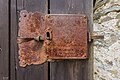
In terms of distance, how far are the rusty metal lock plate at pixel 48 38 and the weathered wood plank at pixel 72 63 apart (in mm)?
59

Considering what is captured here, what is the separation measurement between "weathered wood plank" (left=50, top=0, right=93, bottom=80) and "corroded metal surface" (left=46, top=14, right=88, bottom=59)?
59 millimetres

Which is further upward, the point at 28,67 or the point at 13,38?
the point at 13,38

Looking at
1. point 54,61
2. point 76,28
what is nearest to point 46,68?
point 54,61

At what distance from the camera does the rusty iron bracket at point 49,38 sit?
1.03m

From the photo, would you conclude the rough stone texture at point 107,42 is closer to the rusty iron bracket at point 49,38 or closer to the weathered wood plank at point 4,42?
the rusty iron bracket at point 49,38

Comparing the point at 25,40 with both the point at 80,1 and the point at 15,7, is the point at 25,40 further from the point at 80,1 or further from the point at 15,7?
the point at 80,1

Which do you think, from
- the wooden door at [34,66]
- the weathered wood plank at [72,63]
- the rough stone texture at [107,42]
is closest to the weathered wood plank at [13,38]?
the wooden door at [34,66]

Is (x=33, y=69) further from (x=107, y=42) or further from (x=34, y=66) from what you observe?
(x=107, y=42)

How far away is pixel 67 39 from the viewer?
104 cm

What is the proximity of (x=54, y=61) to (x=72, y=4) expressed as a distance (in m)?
0.24

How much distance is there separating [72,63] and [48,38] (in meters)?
0.15

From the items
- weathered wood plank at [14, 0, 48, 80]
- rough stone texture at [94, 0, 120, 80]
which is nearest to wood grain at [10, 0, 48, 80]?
weathered wood plank at [14, 0, 48, 80]

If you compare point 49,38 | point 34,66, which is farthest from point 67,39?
point 34,66

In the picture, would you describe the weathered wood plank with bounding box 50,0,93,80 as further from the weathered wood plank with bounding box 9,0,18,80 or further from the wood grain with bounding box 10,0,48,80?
the weathered wood plank with bounding box 9,0,18,80
